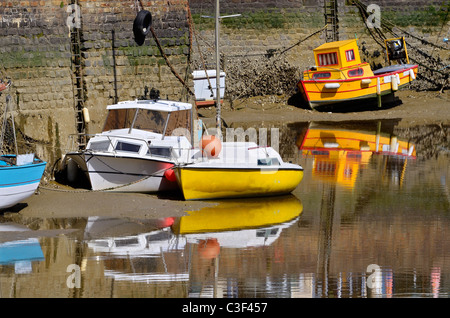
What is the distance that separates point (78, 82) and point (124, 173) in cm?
297

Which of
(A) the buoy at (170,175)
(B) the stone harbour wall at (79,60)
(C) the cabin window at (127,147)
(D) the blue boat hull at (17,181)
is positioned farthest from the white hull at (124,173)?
(D) the blue boat hull at (17,181)

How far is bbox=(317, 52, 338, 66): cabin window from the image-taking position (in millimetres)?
28109

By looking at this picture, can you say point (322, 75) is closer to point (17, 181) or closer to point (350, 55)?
point (350, 55)

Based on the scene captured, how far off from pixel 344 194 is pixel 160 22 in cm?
555

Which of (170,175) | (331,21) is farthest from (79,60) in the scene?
(331,21)

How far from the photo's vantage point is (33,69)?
16734mm

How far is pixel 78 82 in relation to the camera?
1720 cm

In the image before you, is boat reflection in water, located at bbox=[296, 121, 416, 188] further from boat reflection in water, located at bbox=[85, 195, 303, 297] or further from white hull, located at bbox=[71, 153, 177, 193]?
white hull, located at bbox=[71, 153, 177, 193]

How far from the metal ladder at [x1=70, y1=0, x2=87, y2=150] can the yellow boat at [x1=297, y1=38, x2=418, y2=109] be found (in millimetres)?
12061

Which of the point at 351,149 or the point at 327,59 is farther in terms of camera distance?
the point at 327,59

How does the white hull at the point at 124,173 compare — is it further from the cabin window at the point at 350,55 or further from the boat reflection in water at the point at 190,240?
the cabin window at the point at 350,55

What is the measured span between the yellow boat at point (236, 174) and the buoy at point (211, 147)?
92 millimetres

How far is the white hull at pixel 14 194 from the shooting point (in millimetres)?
13203

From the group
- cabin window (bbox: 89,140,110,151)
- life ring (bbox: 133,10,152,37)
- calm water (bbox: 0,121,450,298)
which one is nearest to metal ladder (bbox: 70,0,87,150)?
life ring (bbox: 133,10,152,37)
